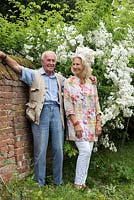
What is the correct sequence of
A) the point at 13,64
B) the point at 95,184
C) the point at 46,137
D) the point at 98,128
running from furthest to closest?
the point at 95,184, the point at 98,128, the point at 46,137, the point at 13,64

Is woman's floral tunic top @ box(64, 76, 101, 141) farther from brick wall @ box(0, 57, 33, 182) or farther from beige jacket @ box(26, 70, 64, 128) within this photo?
brick wall @ box(0, 57, 33, 182)

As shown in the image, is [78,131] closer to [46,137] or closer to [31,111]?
[46,137]

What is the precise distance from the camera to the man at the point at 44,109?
605cm

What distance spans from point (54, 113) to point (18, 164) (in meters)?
0.88

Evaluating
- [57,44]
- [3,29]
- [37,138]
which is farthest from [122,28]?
[37,138]

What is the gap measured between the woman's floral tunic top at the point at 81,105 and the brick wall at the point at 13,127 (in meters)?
0.63

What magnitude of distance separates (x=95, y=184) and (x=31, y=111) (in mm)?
1500

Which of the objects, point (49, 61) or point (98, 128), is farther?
point (98, 128)

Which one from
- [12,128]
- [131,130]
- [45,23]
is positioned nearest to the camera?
[12,128]

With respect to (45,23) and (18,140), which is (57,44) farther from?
(18,140)

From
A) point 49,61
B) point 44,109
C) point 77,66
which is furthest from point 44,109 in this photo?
point 77,66

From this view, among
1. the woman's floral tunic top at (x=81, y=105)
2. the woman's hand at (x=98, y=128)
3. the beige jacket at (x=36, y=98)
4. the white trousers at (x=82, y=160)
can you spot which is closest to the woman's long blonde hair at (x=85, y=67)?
the woman's floral tunic top at (x=81, y=105)

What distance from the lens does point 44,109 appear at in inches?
239

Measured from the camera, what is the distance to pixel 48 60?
607 cm
